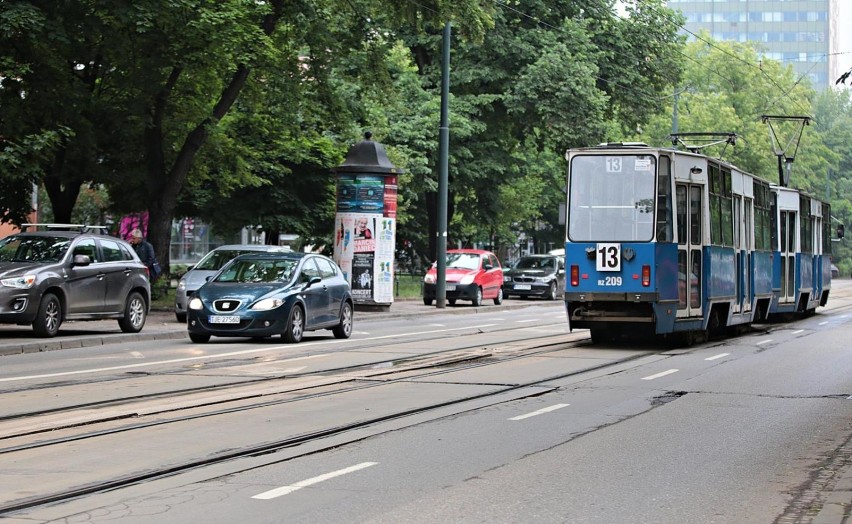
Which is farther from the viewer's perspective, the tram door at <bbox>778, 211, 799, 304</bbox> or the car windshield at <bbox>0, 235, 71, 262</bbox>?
the tram door at <bbox>778, 211, 799, 304</bbox>

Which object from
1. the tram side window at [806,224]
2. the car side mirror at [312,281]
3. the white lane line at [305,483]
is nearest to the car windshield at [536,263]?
the tram side window at [806,224]

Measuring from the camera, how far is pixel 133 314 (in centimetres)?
2234

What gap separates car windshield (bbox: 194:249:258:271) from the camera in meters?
26.5

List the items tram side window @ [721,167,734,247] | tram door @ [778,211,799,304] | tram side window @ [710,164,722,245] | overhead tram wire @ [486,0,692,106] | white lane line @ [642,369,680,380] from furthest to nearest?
overhead tram wire @ [486,0,692,106] < tram door @ [778,211,799,304] < tram side window @ [721,167,734,247] < tram side window @ [710,164,722,245] < white lane line @ [642,369,680,380]

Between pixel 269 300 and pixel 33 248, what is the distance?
431 centimetres

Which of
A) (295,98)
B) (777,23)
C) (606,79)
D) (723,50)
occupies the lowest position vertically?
(295,98)

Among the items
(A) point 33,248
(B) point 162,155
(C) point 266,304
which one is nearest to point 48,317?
(A) point 33,248

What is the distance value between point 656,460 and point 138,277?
1534 centimetres

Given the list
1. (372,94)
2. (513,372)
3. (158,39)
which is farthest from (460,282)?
(513,372)

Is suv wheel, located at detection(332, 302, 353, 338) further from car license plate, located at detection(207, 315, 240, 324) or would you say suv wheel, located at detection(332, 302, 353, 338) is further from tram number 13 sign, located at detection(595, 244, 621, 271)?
tram number 13 sign, located at detection(595, 244, 621, 271)

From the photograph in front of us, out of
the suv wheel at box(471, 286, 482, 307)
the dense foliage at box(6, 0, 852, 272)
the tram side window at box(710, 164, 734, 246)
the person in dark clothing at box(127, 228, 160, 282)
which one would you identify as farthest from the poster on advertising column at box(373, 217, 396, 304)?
the tram side window at box(710, 164, 734, 246)

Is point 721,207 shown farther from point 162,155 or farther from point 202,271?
point 162,155

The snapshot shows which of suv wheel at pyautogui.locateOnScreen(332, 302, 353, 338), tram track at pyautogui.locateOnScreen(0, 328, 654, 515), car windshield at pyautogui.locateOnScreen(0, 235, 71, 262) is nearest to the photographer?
tram track at pyautogui.locateOnScreen(0, 328, 654, 515)

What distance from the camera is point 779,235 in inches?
1148
